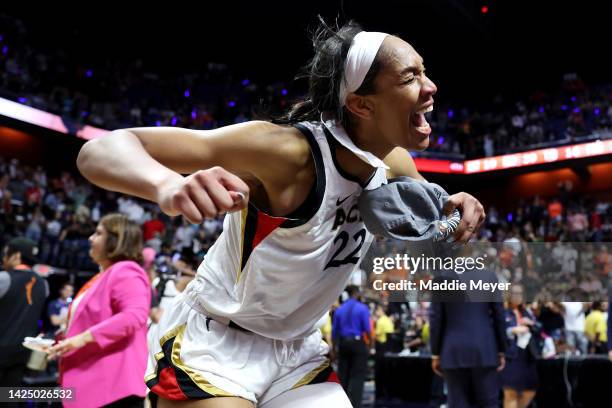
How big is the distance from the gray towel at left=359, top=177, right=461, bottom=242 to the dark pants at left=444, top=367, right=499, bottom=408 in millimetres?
3415

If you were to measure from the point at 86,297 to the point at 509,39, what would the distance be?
2447 centimetres

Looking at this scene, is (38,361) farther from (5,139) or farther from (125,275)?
(5,139)

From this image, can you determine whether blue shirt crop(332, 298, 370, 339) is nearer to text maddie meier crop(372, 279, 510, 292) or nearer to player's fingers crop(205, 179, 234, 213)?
text maddie meier crop(372, 279, 510, 292)

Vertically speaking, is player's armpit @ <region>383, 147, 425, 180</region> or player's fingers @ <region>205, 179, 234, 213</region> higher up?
player's armpit @ <region>383, 147, 425, 180</region>

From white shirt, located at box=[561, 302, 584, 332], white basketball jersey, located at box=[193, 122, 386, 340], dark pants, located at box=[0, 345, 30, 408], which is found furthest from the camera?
white shirt, located at box=[561, 302, 584, 332]

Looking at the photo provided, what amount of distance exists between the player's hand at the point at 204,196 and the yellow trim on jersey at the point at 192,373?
2.99ft

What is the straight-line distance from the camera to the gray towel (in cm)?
193

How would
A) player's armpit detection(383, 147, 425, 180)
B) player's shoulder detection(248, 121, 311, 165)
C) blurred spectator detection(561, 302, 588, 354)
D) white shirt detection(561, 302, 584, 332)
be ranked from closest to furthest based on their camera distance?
player's shoulder detection(248, 121, 311, 165) < player's armpit detection(383, 147, 425, 180) < blurred spectator detection(561, 302, 588, 354) < white shirt detection(561, 302, 584, 332)

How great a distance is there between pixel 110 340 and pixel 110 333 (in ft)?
0.13

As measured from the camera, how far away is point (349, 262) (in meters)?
2.11

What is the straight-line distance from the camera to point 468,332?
510 centimetres

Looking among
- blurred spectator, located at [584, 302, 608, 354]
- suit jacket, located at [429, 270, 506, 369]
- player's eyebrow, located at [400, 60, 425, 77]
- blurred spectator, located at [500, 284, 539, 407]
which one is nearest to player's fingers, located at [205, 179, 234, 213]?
player's eyebrow, located at [400, 60, 425, 77]

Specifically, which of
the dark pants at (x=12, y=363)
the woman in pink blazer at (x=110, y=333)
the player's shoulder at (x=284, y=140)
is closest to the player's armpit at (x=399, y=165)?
the player's shoulder at (x=284, y=140)

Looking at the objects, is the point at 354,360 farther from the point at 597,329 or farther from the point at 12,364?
the point at 12,364
